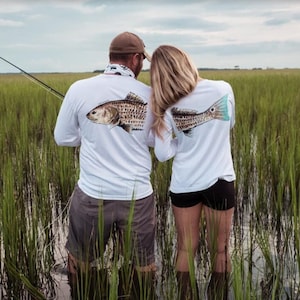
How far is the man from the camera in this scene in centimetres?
204

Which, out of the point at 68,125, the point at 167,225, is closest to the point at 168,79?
the point at 68,125

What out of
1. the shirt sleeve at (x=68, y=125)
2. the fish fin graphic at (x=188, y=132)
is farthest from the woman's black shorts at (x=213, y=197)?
the shirt sleeve at (x=68, y=125)

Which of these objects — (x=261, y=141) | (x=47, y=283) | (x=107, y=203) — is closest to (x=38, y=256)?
(x=47, y=283)

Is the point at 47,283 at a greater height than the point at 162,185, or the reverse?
the point at 162,185

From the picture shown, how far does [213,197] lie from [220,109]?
40 cm

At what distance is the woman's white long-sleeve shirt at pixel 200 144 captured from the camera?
206 centimetres

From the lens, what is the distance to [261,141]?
472 cm

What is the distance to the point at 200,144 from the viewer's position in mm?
2117

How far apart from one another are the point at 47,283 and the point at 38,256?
0.15 metres

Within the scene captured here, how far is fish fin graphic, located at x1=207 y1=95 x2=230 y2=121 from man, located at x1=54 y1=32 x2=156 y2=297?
0.91 feet

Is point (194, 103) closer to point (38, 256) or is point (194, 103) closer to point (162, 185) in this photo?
point (38, 256)

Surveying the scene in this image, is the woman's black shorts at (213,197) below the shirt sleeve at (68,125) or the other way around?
below

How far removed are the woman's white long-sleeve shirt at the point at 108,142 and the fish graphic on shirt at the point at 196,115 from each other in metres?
0.13

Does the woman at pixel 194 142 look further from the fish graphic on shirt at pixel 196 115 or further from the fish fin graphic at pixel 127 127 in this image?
the fish fin graphic at pixel 127 127
